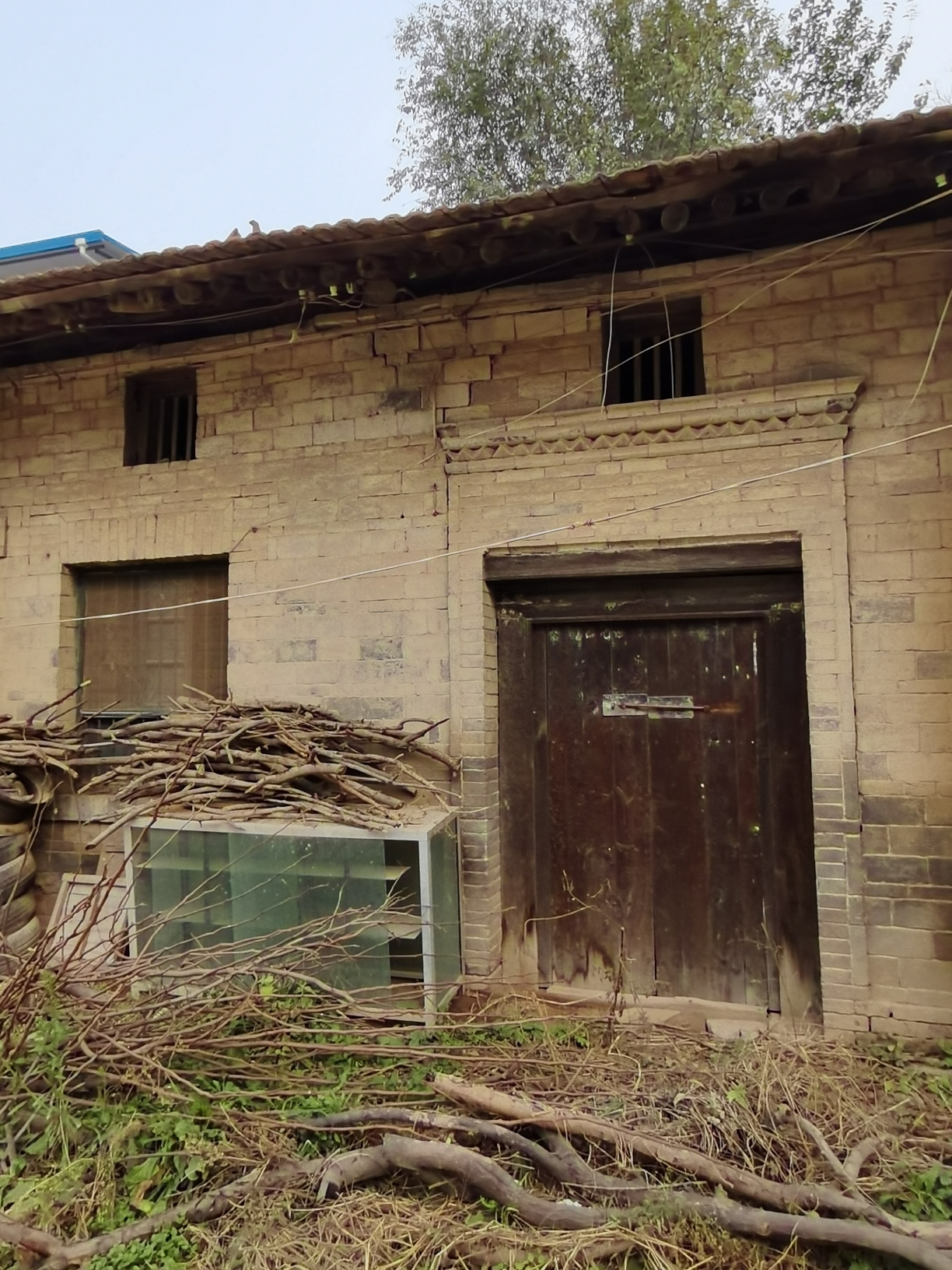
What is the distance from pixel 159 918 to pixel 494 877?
2.02 meters

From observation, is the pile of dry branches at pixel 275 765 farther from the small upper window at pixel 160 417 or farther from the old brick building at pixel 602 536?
the small upper window at pixel 160 417

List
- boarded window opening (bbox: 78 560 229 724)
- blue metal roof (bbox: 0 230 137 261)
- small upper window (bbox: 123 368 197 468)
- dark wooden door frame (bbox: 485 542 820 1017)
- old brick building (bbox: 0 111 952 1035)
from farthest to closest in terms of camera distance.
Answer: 1. blue metal roof (bbox: 0 230 137 261)
2. small upper window (bbox: 123 368 197 468)
3. boarded window opening (bbox: 78 560 229 724)
4. dark wooden door frame (bbox: 485 542 820 1017)
5. old brick building (bbox: 0 111 952 1035)

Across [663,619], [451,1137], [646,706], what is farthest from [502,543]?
[451,1137]

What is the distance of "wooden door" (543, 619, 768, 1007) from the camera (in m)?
4.72

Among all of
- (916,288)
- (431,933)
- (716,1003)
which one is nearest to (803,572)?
(916,288)

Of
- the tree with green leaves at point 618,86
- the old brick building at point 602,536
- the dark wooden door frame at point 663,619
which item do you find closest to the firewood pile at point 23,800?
the old brick building at point 602,536

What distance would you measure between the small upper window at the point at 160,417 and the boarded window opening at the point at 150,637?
0.90 m

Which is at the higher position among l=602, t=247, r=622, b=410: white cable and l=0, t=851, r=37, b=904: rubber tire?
l=602, t=247, r=622, b=410: white cable

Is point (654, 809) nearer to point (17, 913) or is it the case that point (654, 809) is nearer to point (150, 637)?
point (150, 637)

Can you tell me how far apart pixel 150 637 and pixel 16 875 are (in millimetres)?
1846

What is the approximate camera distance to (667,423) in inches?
181

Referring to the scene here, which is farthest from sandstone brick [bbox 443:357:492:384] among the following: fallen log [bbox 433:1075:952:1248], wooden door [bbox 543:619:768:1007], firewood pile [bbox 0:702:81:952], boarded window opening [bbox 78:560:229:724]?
fallen log [bbox 433:1075:952:1248]

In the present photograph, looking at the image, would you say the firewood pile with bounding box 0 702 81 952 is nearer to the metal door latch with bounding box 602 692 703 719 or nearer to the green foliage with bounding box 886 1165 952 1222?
the metal door latch with bounding box 602 692 703 719

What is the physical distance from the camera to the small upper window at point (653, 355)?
4.84 metres
